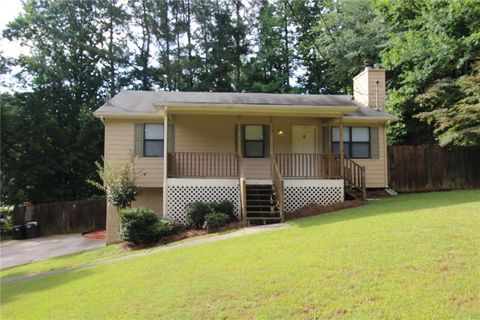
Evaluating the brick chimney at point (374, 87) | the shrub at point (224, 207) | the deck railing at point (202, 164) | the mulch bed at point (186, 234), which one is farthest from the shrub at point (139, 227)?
the brick chimney at point (374, 87)

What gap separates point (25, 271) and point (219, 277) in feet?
27.2

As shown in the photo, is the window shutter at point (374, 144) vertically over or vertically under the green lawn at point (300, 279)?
over

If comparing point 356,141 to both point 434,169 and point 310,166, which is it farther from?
point 434,169

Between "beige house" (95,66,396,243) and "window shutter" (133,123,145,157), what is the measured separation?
0.04 m

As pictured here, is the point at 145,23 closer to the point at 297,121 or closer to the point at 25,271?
the point at 297,121

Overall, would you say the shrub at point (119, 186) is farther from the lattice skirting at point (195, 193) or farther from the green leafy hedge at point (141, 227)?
the lattice skirting at point (195, 193)

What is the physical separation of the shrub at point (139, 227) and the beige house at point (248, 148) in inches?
50.5

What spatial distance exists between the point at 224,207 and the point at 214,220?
0.97 m

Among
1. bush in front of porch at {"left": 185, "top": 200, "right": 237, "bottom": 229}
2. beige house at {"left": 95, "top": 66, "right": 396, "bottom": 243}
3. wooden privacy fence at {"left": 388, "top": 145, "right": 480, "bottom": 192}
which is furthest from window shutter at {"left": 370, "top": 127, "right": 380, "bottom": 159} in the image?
bush in front of porch at {"left": 185, "top": 200, "right": 237, "bottom": 229}

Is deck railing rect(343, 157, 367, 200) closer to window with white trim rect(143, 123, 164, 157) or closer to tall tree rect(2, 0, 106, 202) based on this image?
window with white trim rect(143, 123, 164, 157)

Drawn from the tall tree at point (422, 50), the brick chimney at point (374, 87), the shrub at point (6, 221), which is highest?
the tall tree at point (422, 50)

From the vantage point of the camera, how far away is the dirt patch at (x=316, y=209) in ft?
47.2

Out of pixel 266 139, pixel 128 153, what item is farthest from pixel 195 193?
pixel 266 139

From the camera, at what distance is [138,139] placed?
16844 mm
